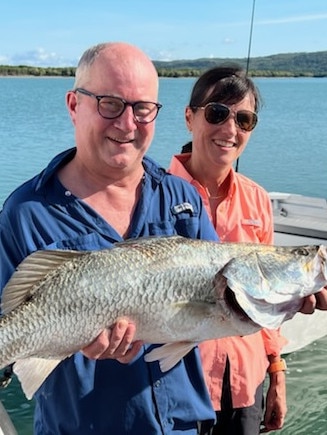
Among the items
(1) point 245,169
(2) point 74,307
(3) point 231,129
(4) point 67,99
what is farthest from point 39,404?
(1) point 245,169

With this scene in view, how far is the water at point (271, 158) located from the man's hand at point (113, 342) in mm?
2569

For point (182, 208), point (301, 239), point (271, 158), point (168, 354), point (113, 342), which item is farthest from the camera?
point (271, 158)

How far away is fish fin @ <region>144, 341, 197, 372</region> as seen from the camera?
258 centimetres

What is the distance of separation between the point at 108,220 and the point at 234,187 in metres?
1.21

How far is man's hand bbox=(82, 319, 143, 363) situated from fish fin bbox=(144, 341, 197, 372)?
135mm

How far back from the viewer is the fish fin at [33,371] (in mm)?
2482

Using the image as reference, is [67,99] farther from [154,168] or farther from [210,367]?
[210,367]

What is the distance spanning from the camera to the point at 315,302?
9.34 feet

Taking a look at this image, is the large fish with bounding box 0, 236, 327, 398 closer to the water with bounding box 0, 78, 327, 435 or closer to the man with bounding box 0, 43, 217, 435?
the man with bounding box 0, 43, 217, 435

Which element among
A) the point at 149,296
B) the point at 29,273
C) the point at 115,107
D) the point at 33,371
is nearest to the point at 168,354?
the point at 149,296

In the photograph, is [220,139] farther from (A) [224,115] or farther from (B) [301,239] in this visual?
(B) [301,239]

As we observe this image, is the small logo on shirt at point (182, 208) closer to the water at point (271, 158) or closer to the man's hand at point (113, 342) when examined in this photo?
the man's hand at point (113, 342)

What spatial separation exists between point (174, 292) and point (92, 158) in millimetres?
654

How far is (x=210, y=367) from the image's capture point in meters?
3.37
